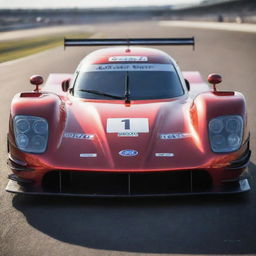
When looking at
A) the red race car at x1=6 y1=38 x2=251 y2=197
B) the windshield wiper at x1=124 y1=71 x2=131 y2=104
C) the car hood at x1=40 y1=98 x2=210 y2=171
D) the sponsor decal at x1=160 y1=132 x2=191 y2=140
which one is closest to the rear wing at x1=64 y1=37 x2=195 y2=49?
the windshield wiper at x1=124 y1=71 x2=131 y2=104

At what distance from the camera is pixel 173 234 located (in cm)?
436

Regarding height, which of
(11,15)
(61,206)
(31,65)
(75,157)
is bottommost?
(11,15)

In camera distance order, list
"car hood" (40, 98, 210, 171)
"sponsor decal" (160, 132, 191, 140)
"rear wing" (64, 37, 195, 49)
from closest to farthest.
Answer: "car hood" (40, 98, 210, 171)
"sponsor decal" (160, 132, 191, 140)
"rear wing" (64, 37, 195, 49)

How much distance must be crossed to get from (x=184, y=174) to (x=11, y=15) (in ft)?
390

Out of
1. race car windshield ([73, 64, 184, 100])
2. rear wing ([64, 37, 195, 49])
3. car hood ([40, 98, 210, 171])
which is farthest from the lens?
rear wing ([64, 37, 195, 49])

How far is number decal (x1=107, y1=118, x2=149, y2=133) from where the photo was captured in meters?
5.50

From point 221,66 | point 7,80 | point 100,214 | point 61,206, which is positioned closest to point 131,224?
point 100,214

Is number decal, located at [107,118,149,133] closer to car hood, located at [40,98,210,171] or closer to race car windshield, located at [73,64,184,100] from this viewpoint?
car hood, located at [40,98,210,171]

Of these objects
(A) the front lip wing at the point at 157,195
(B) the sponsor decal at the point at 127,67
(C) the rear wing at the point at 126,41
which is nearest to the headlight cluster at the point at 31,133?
(A) the front lip wing at the point at 157,195

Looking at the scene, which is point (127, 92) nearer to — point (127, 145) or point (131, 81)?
point (131, 81)

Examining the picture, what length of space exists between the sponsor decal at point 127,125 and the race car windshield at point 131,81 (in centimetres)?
77

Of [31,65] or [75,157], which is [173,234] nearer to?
[75,157]

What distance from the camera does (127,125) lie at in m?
5.61

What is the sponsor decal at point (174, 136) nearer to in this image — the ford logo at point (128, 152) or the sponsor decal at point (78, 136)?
the ford logo at point (128, 152)
